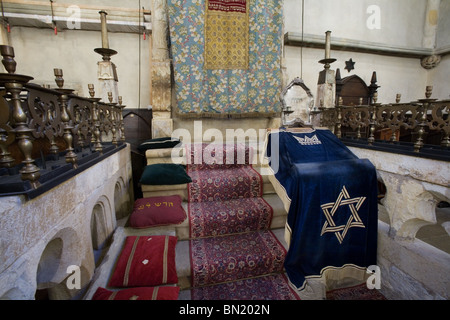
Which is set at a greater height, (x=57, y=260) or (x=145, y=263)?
(x=57, y=260)

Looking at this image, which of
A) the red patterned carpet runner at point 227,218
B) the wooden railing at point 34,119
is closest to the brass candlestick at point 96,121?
the wooden railing at point 34,119

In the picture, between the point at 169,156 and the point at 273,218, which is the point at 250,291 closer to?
the point at 273,218

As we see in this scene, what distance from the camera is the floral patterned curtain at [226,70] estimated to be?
140 inches

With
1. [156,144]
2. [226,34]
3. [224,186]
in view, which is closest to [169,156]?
[156,144]

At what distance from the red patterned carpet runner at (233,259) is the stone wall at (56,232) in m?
0.91

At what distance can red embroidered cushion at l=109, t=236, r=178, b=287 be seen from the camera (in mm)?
1518

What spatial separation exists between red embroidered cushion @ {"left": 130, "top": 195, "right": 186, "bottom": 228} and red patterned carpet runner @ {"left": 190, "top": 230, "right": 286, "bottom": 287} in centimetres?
33

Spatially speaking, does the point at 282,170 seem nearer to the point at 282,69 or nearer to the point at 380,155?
the point at 380,155

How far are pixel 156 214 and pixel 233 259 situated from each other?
92cm

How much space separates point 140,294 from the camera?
4.29 feet

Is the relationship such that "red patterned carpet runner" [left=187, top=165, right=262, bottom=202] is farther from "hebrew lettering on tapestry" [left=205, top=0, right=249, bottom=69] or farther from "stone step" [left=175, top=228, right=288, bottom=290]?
Answer: "hebrew lettering on tapestry" [left=205, top=0, right=249, bottom=69]

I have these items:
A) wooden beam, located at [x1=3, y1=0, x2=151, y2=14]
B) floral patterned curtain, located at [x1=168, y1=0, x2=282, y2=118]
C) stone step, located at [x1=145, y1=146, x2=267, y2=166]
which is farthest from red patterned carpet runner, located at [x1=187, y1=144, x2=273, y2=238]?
wooden beam, located at [x1=3, y1=0, x2=151, y2=14]

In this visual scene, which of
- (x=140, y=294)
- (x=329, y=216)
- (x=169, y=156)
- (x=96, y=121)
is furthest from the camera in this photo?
(x=169, y=156)
